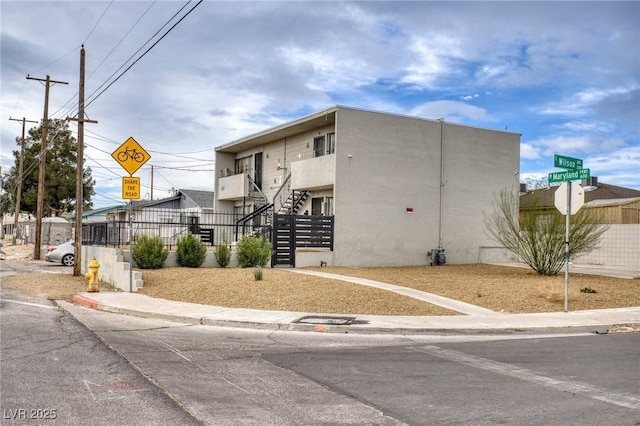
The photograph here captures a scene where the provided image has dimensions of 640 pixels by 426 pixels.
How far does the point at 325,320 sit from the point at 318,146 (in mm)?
17235

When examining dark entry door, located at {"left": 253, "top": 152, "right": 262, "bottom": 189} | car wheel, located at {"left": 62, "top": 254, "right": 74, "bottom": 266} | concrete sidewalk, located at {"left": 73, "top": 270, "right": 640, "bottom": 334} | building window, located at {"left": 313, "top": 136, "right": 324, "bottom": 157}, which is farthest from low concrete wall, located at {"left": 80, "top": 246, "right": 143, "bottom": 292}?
dark entry door, located at {"left": 253, "top": 152, "right": 262, "bottom": 189}

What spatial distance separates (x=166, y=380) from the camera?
6.81 meters

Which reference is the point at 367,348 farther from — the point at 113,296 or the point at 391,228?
the point at 391,228

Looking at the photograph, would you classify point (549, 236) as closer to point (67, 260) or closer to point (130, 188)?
point (130, 188)

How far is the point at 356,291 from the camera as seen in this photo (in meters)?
14.7

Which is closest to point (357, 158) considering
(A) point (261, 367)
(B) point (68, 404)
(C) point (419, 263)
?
(C) point (419, 263)

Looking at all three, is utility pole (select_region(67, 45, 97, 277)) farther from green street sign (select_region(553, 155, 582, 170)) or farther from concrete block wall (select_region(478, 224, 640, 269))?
concrete block wall (select_region(478, 224, 640, 269))

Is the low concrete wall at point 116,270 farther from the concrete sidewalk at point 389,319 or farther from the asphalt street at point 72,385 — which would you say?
the asphalt street at point 72,385

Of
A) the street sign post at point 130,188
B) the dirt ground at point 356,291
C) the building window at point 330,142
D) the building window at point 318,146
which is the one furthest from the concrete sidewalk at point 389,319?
the building window at point 318,146

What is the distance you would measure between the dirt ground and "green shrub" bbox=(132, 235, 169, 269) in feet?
1.50

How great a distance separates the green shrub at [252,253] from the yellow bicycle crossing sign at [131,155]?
638 centimetres

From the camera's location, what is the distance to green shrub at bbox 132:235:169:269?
1933 centimetres

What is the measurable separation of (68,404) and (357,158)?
63.5 feet

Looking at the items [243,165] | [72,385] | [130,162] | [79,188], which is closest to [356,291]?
[130,162]
